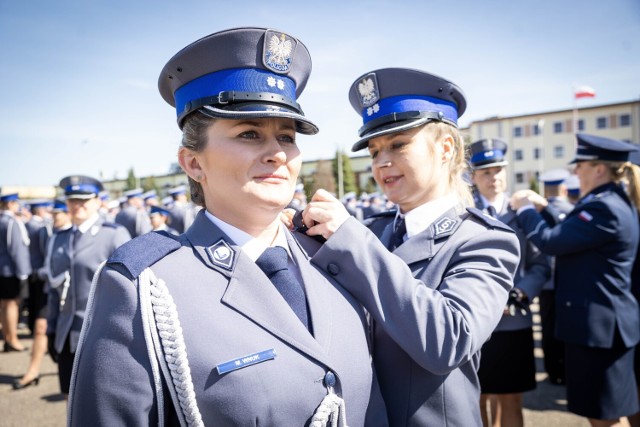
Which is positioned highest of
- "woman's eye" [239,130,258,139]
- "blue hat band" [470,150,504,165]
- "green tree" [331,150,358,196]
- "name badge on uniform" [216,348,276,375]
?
"woman's eye" [239,130,258,139]

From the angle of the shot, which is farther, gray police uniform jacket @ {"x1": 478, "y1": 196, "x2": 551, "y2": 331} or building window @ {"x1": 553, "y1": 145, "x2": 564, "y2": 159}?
building window @ {"x1": 553, "y1": 145, "x2": 564, "y2": 159}

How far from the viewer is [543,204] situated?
4.37 metres

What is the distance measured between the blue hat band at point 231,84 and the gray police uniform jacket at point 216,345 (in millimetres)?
488

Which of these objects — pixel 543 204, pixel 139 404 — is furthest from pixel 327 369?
pixel 543 204

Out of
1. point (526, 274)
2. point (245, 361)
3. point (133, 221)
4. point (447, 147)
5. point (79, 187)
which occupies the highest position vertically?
point (447, 147)

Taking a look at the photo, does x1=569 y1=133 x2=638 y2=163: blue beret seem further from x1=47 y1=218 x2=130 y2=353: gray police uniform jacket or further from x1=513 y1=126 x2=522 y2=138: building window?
x1=513 y1=126 x2=522 y2=138: building window

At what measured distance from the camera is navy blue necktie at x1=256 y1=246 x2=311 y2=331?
59.9 inches

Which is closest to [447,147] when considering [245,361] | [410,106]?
[410,106]

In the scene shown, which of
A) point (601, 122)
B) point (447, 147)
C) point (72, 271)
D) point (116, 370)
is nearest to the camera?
point (116, 370)

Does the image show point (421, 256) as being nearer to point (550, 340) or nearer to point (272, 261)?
point (272, 261)

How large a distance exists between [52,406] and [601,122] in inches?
2100

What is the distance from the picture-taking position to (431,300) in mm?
1577

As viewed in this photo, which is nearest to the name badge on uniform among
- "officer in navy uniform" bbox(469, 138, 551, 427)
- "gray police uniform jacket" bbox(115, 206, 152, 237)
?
"officer in navy uniform" bbox(469, 138, 551, 427)

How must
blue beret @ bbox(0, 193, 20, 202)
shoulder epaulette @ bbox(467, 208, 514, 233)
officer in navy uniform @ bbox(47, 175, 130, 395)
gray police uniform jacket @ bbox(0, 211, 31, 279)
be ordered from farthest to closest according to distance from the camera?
blue beret @ bbox(0, 193, 20, 202), gray police uniform jacket @ bbox(0, 211, 31, 279), officer in navy uniform @ bbox(47, 175, 130, 395), shoulder epaulette @ bbox(467, 208, 514, 233)
